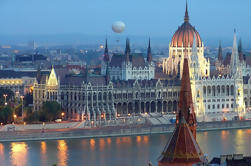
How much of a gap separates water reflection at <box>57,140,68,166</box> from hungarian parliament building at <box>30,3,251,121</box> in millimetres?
10377

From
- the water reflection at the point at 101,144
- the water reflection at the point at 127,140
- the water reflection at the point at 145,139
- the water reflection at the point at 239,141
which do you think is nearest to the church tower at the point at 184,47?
the water reflection at the point at 239,141

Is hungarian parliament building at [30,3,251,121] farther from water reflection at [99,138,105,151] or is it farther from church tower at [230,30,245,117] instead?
water reflection at [99,138,105,151]

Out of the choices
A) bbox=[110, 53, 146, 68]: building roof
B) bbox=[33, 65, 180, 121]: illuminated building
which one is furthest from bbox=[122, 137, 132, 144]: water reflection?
bbox=[110, 53, 146, 68]: building roof

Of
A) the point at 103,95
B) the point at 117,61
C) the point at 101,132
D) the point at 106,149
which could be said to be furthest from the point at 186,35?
the point at 106,149

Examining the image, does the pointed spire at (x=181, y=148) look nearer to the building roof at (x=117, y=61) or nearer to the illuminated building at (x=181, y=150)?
the illuminated building at (x=181, y=150)

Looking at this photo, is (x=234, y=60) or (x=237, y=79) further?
(x=237, y=79)

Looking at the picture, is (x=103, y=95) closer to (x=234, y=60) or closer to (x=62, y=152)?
(x=234, y=60)

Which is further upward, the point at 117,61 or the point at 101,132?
the point at 117,61

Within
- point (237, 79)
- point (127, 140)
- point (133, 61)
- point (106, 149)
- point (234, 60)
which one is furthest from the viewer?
point (133, 61)

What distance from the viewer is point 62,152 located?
58.7 m

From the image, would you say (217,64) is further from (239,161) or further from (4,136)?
(239,161)

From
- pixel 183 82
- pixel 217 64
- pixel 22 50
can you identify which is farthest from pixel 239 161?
pixel 22 50

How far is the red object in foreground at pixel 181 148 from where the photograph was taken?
3097cm

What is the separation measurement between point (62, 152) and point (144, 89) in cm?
2272
